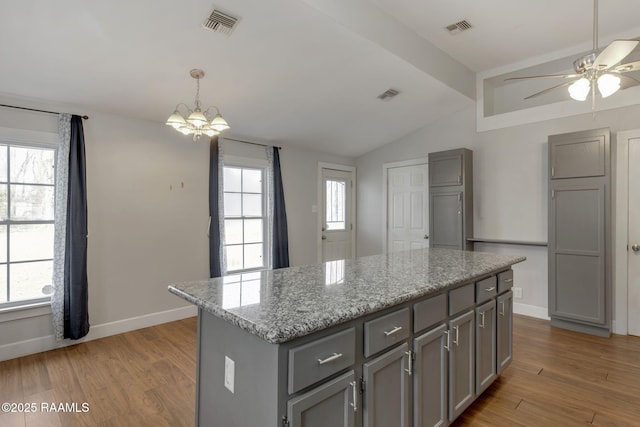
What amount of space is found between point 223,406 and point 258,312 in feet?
1.70

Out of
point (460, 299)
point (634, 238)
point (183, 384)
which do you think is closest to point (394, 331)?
point (460, 299)

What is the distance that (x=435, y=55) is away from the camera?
3.76 metres

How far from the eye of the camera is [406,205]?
536cm

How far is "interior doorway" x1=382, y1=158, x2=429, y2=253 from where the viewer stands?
512 cm

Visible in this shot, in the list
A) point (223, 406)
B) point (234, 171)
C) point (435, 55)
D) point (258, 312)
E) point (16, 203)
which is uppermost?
point (435, 55)

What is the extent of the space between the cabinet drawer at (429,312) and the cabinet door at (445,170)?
9.78ft

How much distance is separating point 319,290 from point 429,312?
61 centimetres

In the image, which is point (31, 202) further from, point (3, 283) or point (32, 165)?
point (3, 283)

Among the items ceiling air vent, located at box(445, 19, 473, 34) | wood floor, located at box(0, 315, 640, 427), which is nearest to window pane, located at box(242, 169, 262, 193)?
wood floor, located at box(0, 315, 640, 427)

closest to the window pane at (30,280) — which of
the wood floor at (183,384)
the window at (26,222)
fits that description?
the window at (26,222)

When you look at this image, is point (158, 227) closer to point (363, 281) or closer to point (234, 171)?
point (234, 171)

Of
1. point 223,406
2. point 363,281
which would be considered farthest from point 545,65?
point 223,406

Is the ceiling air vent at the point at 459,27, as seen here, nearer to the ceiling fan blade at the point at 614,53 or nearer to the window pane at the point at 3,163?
the ceiling fan blade at the point at 614,53

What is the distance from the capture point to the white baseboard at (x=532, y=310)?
4.01 meters
